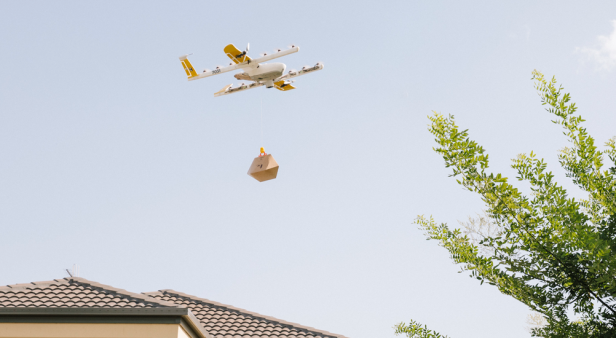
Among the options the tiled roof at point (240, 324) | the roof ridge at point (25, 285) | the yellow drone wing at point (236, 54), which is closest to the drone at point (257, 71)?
the yellow drone wing at point (236, 54)

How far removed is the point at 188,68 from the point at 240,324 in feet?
21.7

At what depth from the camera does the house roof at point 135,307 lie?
898cm

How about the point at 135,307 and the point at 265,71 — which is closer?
the point at 135,307

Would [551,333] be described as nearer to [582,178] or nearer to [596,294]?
[596,294]

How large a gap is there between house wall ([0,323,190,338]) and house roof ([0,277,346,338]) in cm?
20

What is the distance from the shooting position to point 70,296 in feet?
34.4

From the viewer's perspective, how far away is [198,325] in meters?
9.50

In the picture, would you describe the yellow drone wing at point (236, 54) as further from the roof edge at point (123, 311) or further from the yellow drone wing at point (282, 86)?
the roof edge at point (123, 311)

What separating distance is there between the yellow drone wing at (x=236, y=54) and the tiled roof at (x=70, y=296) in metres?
5.44

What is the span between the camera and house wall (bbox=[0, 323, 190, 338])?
8.90 metres

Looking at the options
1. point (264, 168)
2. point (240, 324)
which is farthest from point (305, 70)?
point (240, 324)

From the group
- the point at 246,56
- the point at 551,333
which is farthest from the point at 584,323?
the point at 246,56

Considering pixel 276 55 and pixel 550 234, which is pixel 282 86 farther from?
pixel 550 234

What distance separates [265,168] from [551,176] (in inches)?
205
